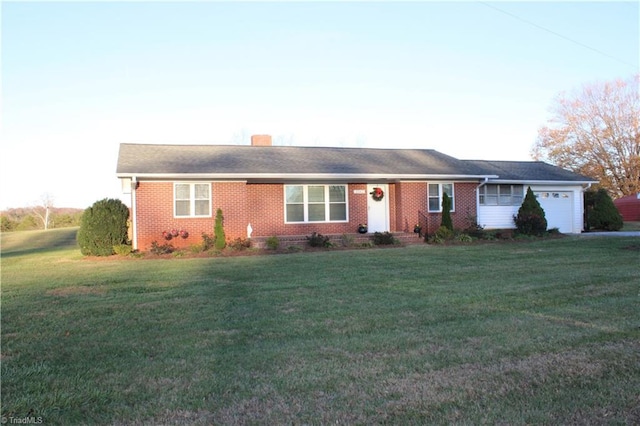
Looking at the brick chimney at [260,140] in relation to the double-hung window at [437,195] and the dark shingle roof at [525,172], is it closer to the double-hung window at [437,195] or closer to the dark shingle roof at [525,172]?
the double-hung window at [437,195]

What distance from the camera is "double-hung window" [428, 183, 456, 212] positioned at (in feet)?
65.4

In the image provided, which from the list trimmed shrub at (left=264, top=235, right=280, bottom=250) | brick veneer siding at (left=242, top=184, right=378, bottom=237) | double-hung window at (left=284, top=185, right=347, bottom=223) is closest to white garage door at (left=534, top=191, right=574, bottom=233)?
double-hung window at (left=284, top=185, right=347, bottom=223)

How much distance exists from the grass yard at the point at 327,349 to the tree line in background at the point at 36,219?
28.6 metres

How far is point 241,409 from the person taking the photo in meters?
3.43

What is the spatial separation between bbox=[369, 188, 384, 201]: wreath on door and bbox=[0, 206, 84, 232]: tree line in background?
21.7 metres

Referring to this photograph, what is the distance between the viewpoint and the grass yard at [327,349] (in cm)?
344

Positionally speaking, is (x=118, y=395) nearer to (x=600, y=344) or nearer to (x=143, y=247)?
(x=600, y=344)

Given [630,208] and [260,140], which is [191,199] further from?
[630,208]

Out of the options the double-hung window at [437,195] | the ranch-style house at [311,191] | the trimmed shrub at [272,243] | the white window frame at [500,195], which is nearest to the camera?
the trimmed shrub at [272,243]

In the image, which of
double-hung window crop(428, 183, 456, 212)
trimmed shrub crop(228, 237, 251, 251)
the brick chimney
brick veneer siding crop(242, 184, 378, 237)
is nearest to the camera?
trimmed shrub crop(228, 237, 251, 251)

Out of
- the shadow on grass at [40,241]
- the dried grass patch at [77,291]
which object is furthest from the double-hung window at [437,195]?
the shadow on grass at [40,241]

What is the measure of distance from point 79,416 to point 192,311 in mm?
3316

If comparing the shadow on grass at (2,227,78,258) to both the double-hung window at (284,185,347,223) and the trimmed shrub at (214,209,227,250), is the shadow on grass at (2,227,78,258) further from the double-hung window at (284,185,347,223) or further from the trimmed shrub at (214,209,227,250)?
the double-hung window at (284,185,347,223)

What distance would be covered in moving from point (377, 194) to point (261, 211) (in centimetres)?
462
